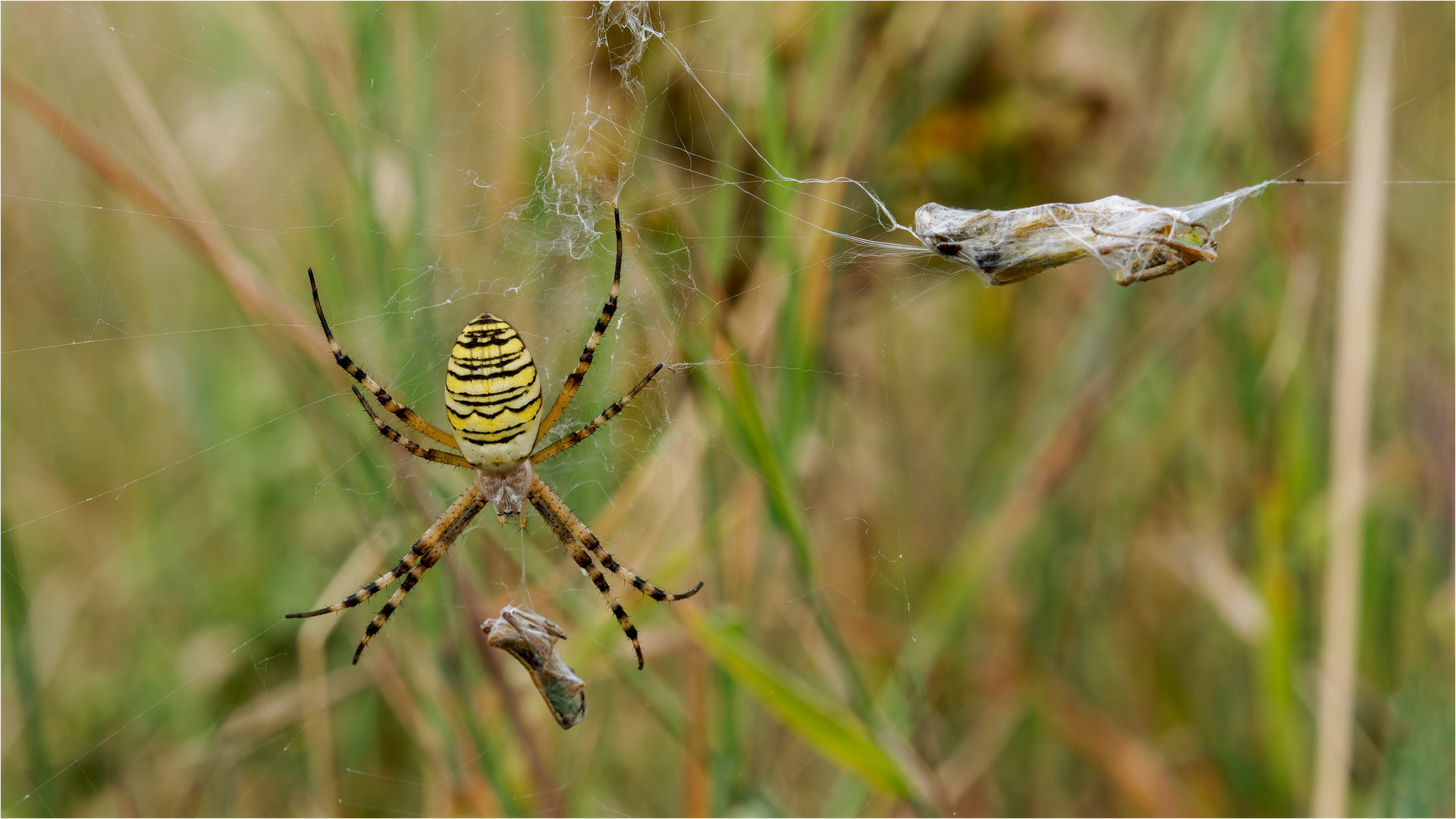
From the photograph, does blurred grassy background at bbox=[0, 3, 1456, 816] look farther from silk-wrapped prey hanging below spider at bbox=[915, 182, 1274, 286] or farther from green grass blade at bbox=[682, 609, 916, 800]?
silk-wrapped prey hanging below spider at bbox=[915, 182, 1274, 286]

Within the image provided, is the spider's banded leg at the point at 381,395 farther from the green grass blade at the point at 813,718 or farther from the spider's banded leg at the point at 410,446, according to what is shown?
the green grass blade at the point at 813,718

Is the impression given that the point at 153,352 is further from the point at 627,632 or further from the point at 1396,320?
the point at 1396,320

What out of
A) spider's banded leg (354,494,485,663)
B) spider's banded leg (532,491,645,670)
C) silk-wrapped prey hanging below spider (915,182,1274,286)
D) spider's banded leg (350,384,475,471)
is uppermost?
silk-wrapped prey hanging below spider (915,182,1274,286)

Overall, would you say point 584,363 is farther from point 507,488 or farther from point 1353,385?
point 1353,385

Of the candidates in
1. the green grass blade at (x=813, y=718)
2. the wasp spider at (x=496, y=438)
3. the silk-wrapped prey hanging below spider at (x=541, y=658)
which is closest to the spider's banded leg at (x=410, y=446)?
the wasp spider at (x=496, y=438)

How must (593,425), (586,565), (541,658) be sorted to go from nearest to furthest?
→ (541,658), (593,425), (586,565)

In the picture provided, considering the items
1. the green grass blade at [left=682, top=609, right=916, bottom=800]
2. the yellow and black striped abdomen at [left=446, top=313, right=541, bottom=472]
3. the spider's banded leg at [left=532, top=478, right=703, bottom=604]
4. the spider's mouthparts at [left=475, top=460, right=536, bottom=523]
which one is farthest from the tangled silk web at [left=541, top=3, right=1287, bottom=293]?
the spider's mouthparts at [left=475, top=460, right=536, bottom=523]

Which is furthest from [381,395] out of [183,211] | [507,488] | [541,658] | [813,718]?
[813,718]

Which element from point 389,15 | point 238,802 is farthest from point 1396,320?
point 238,802
